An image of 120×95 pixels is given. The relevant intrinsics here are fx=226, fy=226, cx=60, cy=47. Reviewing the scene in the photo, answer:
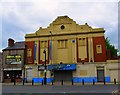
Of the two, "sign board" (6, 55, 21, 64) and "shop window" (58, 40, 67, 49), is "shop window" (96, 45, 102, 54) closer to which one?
"shop window" (58, 40, 67, 49)

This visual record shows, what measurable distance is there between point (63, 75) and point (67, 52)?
15.6 ft

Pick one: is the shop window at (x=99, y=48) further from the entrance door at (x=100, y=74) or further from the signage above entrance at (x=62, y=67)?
the signage above entrance at (x=62, y=67)

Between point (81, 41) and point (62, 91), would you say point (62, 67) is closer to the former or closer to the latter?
→ point (81, 41)

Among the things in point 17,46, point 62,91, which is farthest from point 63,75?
point 62,91

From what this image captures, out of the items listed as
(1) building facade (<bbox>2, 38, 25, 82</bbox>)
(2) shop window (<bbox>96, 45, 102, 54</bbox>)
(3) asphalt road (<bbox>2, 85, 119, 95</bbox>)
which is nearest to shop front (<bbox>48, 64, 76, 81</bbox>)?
(2) shop window (<bbox>96, 45, 102, 54</bbox>)

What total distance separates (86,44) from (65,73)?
7.24 meters

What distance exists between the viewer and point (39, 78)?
152 feet

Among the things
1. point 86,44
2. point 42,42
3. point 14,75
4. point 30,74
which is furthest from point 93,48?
point 14,75

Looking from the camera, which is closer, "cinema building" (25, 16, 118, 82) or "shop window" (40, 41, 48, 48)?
"cinema building" (25, 16, 118, 82)

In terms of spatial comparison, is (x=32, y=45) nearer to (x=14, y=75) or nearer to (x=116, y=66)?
(x=14, y=75)

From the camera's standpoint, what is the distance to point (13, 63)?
4838cm

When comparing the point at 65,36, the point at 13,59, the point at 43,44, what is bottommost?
the point at 13,59

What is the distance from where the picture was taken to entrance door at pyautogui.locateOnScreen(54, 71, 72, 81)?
45.5m

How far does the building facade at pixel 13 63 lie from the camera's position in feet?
157
